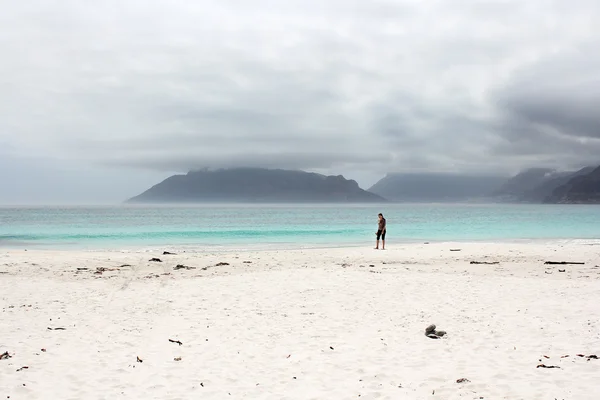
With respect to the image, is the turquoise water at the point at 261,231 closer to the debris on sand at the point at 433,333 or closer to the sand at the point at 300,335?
the sand at the point at 300,335

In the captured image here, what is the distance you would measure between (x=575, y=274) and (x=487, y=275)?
3.46m

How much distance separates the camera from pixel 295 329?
403 inches

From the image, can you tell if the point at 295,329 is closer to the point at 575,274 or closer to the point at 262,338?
the point at 262,338

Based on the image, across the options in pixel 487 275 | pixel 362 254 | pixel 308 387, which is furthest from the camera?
pixel 362 254

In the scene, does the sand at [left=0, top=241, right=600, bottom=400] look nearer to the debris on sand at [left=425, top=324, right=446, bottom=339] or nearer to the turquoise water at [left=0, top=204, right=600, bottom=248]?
the debris on sand at [left=425, top=324, right=446, bottom=339]

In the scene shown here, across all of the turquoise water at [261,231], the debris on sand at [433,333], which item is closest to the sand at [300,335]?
the debris on sand at [433,333]

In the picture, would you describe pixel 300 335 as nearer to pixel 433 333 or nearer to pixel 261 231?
pixel 433 333

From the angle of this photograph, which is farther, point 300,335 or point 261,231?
point 261,231

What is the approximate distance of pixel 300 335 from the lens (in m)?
9.78

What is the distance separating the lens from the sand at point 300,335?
7.02 meters

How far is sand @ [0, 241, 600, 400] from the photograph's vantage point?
7020 millimetres

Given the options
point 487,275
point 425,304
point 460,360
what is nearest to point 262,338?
point 460,360

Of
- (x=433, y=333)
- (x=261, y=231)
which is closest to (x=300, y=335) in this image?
(x=433, y=333)

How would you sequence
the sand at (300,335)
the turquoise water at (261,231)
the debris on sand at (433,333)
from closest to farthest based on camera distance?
1. the sand at (300,335)
2. the debris on sand at (433,333)
3. the turquoise water at (261,231)
